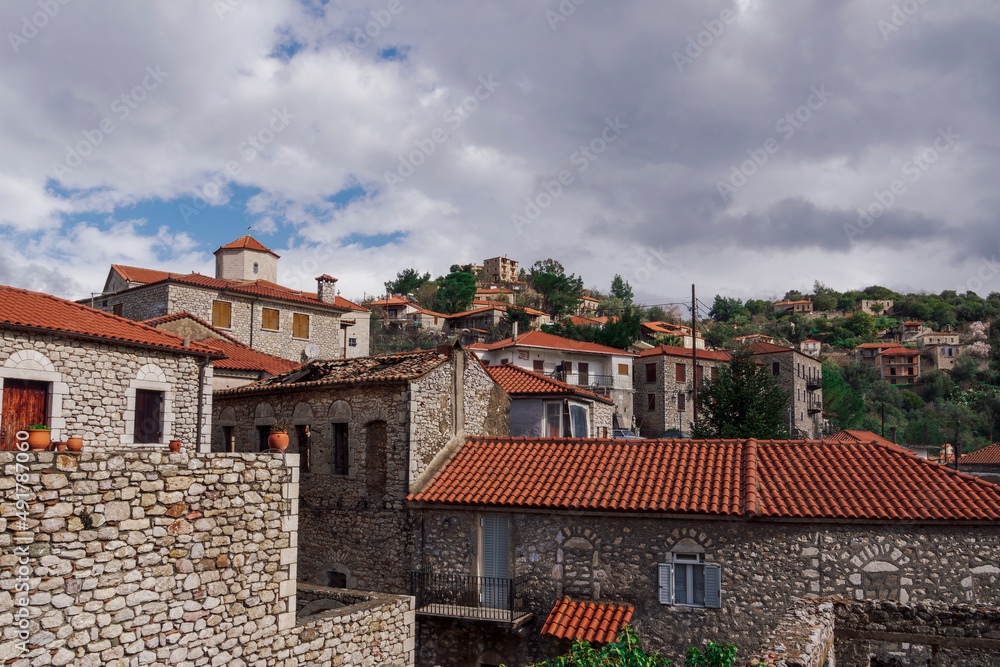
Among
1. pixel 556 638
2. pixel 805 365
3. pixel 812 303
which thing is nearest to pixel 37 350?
pixel 556 638

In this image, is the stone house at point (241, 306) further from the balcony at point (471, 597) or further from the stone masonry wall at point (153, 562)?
the stone masonry wall at point (153, 562)

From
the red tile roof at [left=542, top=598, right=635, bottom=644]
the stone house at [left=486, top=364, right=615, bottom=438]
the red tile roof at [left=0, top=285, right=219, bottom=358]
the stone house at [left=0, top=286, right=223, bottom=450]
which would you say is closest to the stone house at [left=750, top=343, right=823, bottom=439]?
the stone house at [left=486, top=364, right=615, bottom=438]

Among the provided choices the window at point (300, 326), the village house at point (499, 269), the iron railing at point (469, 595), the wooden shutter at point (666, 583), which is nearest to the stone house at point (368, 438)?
the iron railing at point (469, 595)

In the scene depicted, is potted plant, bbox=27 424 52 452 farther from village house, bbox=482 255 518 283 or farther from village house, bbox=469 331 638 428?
village house, bbox=482 255 518 283

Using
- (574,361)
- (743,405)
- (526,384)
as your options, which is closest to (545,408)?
(526,384)

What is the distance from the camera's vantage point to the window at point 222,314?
34.9 meters

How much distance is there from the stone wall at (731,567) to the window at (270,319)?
25310 mm

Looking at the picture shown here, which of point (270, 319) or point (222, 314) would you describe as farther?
point (270, 319)

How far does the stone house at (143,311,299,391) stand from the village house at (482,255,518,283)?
356 feet

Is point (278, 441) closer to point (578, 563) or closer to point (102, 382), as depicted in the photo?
point (578, 563)

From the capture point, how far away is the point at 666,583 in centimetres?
1348

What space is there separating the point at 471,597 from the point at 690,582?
15.3ft

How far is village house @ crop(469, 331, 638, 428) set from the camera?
47.5 meters

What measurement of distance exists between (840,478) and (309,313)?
3100cm
